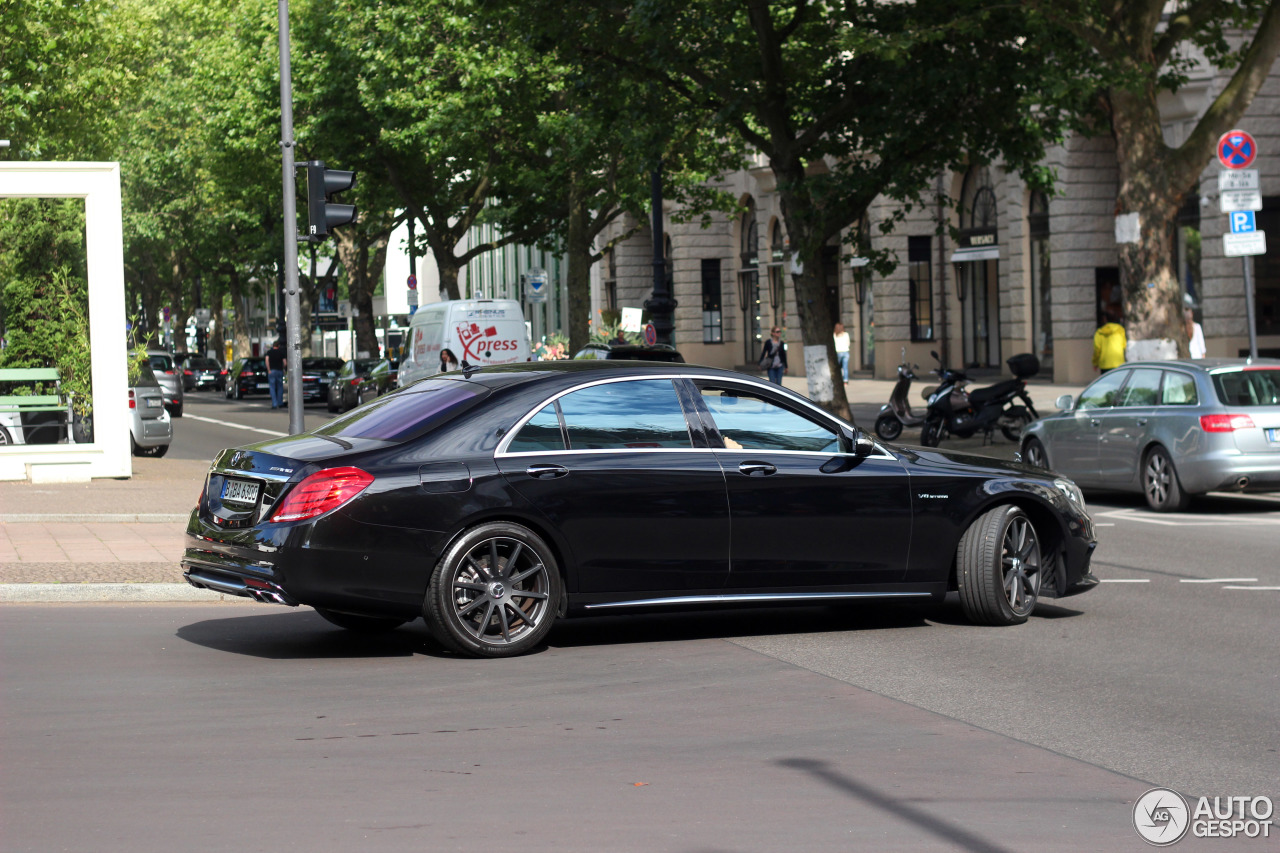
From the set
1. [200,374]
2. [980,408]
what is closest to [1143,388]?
[980,408]

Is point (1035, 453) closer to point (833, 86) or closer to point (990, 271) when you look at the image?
point (833, 86)

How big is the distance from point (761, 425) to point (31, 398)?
40.1 ft

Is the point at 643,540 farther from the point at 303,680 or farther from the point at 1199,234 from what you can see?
the point at 1199,234

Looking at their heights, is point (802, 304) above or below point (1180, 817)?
above

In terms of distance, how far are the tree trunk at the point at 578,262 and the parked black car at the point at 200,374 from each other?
27622 millimetres

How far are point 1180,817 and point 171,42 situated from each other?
5882 cm

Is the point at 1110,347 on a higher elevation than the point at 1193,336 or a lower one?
lower

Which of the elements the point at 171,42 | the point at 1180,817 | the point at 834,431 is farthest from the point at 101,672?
the point at 171,42

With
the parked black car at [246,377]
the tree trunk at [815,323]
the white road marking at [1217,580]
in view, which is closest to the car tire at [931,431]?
the tree trunk at [815,323]

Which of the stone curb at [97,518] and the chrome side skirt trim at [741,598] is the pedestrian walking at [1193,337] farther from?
the chrome side skirt trim at [741,598]

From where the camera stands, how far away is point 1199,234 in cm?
3266

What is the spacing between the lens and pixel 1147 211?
19.7 meters

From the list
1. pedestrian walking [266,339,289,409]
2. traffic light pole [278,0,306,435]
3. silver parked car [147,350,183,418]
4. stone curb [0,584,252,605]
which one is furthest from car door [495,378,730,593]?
pedestrian walking [266,339,289,409]

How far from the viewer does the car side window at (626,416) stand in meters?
8.16
